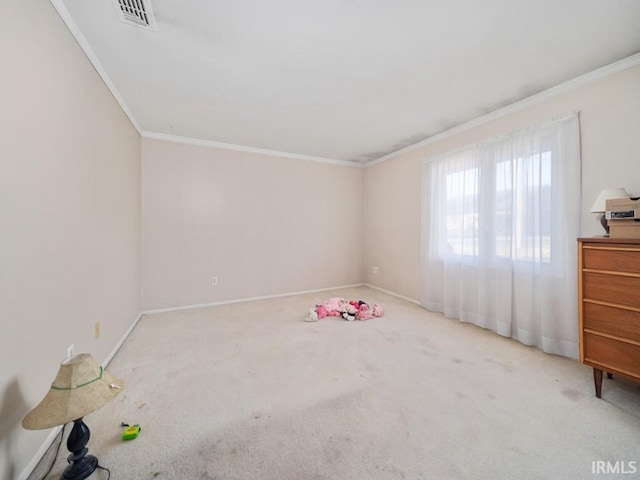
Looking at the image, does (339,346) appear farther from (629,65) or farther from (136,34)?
(629,65)

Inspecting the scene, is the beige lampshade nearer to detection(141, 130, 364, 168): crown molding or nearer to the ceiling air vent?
the ceiling air vent

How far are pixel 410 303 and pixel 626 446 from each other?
2.52 metres

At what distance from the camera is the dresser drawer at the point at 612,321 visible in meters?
1.48

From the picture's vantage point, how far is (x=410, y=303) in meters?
3.79

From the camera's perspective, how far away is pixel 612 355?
1.56 meters

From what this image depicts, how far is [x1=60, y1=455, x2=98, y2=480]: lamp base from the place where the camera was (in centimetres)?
106

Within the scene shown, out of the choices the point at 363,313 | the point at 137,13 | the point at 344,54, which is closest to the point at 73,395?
the point at 137,13

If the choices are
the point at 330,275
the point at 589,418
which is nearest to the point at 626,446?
the point at 589,418

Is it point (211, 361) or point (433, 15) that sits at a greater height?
point (433, 15)

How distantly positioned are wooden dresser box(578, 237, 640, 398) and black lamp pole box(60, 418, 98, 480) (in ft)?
9.60

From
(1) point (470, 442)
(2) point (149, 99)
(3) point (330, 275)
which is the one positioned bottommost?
(1) point (470, 442)

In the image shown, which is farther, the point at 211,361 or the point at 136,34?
the point at 211,361

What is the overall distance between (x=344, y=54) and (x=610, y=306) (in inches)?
99.0

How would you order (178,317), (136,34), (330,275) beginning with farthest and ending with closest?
(330,275)
(178,317)
(136,34)
